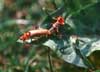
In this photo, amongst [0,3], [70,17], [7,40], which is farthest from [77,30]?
[0,3]

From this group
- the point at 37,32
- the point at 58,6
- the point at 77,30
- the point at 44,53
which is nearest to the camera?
the point at 37,32

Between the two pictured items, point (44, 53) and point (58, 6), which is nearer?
point (58, 6)

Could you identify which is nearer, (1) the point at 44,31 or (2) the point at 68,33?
(1) the point at 44,31

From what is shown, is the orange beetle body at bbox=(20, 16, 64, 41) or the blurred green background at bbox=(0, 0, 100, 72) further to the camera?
the blurred green background at bbox=(0, 0, 100, 72)

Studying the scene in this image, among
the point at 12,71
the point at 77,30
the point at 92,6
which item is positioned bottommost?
the point at 12,71

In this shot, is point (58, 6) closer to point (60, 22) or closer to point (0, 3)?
point (60, 22)

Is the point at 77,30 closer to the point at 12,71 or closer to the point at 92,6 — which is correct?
the point at 92,6

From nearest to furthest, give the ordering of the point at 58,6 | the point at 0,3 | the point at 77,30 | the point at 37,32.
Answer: the point at 37,32 → the point at 77,30 → the point at 58,6 → the point at 0,3

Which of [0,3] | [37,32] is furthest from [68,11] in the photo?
[0,3]

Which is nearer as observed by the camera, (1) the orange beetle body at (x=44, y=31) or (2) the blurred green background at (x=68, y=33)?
(1) the orange beetle body at (x=44, y=31)

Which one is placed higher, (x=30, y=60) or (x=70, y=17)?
(x=70, y=17)
